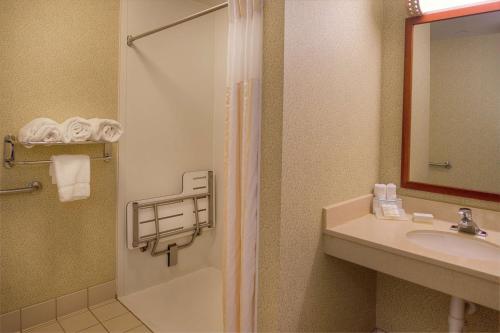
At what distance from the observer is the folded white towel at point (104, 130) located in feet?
6.63

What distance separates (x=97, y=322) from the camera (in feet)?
7.13

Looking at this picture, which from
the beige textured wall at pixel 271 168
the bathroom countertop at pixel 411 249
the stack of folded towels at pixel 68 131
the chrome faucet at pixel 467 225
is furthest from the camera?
the stack of folded towels at pixel 68 131

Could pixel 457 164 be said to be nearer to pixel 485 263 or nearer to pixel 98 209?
pixel 485 263

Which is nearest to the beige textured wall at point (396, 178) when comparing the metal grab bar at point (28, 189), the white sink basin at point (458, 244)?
the white sink basin at point (458, 244)

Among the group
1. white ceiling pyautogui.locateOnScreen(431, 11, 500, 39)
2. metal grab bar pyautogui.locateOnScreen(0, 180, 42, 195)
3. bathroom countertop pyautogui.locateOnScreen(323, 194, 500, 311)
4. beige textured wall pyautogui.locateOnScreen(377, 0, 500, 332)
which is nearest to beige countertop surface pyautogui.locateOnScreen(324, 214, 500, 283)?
bathroom countertop pyautogui.locateOnScreen(323, 194, 500, 311)

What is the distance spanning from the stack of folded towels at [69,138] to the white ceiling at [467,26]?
1958mm

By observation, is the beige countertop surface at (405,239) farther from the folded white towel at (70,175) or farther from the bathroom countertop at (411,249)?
the folded white towel at (70,175)

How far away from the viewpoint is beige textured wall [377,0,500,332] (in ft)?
6.23

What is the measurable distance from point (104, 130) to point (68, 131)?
0.20 m

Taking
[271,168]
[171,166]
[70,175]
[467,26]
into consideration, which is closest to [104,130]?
[70,175]

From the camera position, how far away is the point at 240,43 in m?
1.55

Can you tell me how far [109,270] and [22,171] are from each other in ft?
2.98

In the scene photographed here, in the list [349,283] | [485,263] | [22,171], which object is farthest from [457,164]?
[22,171]

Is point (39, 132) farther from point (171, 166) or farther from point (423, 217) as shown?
point (423, 217)
